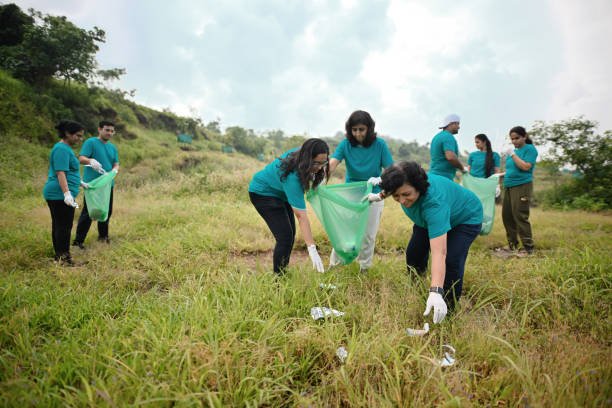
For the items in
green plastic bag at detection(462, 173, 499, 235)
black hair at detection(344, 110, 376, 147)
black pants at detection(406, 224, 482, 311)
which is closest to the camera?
black pants at detection(406, 224, 482, 311)

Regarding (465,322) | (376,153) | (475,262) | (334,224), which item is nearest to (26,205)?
(334,224)

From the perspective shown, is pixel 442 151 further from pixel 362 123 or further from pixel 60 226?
pixel 60 226

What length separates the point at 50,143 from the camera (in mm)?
10398

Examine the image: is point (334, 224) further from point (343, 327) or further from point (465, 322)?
point (465, 322)

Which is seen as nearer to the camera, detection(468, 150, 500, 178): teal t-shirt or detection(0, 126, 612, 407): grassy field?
detection(0, 126, 612, 407): grassy field

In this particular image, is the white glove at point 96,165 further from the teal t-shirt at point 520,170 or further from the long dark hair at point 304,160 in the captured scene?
the teal t-shirt at point 520,170

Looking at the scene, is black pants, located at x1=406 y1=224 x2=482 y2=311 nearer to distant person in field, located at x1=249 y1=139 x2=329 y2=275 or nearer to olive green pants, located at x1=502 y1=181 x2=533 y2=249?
distant person in field, located at x1=249 y1=139 x2=329 y2=275

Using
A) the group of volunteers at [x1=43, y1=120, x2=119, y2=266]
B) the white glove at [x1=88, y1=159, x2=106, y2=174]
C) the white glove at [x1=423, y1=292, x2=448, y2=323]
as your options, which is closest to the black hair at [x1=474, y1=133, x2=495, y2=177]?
the white glove at [x1=423, y1=292, x2=448, y2=323]

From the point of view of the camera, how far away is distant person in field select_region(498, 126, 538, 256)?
12.7 feet

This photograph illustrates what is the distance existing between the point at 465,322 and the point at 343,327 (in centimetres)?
91

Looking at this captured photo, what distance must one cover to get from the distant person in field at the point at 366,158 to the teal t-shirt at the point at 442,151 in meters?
1.13

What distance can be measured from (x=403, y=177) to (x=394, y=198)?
0.18 metres

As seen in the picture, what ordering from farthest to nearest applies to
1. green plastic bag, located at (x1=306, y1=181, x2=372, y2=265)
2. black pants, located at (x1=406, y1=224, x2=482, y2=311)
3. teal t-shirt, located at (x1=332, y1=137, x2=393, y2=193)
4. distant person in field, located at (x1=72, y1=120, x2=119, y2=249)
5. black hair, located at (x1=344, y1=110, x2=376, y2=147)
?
distant person in field, located at (x1=72, y1=120, x2=119, y2=249) < teal t-shirt, located at (x1=332, y1=137, x2=393, y2=193) < black hair, located at (x1=344, y1=110, x2=376, y2=147) < green plastic bag, located at (x1=306, y1=181, x2=372, y2=265) < black pants, located at (x1=406, y1=224, x2=482, y2=311)

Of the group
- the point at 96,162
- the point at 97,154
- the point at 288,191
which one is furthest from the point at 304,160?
the point at 97,154
